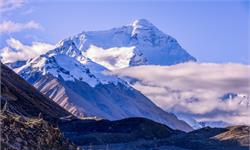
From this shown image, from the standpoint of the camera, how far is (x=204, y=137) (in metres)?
157

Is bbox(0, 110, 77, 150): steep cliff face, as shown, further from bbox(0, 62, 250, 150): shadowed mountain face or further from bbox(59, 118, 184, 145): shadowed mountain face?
bbox(59, 118, 184, 145): shadowed mountain face

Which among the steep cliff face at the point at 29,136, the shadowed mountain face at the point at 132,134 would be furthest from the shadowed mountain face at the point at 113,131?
the steep cliff face at the point at 29,136

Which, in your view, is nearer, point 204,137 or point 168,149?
point 168,149

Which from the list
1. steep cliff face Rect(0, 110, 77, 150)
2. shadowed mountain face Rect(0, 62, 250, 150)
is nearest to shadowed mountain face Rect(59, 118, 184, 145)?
shadowed mountain face Rect(0, 62, 250, 150)

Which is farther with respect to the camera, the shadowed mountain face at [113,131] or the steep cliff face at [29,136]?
the shadowed mountain face at [113,131]

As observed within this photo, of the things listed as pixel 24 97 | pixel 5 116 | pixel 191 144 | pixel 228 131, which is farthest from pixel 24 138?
pixel 24 97

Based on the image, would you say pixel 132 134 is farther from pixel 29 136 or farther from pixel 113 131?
pixel 29 136

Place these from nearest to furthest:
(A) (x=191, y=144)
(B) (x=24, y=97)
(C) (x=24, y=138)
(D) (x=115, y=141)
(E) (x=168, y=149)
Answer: (C) (x=24, y=138)
(E) (x=168, y=149)
(A) (x=191, y=144)
(D) (x=115, y=141)
(B) (x=24, y=97)

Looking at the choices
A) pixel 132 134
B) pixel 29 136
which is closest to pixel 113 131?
pixel 132 134

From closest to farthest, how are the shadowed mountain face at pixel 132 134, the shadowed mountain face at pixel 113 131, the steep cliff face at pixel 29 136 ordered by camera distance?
the steep cliff face at pixel 29 136, the shadowed mountain face at pixel 132 134, the shadowed mountain face at pixel 113 131

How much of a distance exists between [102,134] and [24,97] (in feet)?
127

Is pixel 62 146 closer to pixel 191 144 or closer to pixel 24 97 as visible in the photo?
pixel 191 144

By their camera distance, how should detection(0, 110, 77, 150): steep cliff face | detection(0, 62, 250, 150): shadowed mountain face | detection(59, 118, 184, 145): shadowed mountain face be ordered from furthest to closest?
detection(59, 118, 184, 145): shadowed mountain face < detection(0, 62, 250, 150): shadowed mountain face < detection(0, 110, 77, 150): steep cliff face

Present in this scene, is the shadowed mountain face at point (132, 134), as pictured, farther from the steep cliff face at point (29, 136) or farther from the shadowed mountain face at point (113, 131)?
the steep cliff face at point (29, 136)
